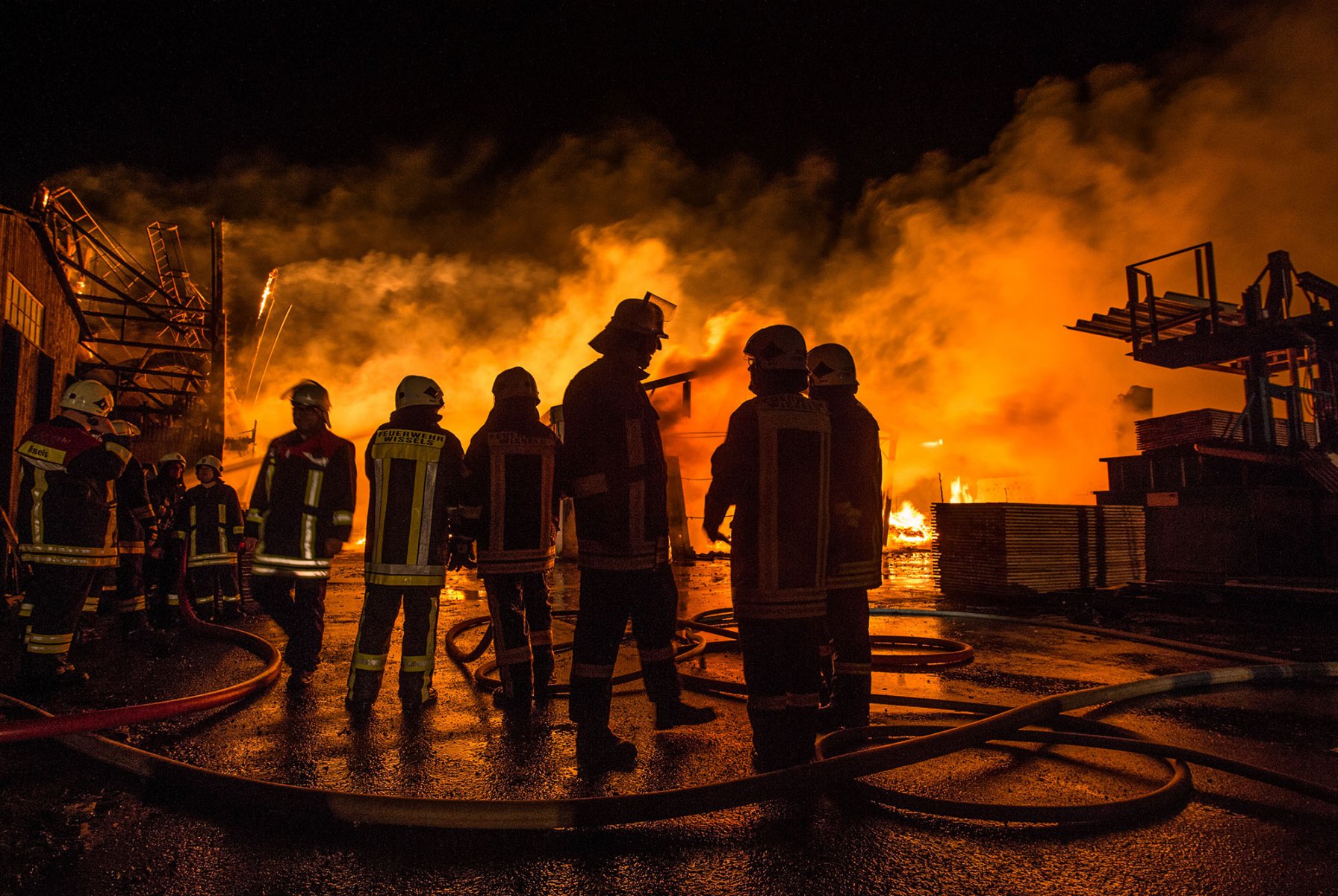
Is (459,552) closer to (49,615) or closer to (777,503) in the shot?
(777,503)

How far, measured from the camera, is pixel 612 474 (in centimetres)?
334

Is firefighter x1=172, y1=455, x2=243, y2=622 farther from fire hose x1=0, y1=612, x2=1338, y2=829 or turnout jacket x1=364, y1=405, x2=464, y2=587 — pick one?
fire hose x1=0, y1=612, x2=1338, y2=829

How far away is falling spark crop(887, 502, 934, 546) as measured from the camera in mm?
25531

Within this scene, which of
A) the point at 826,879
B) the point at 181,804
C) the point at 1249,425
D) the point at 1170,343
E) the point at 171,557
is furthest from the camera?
the point at 1170,343

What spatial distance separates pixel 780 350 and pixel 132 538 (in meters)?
6.88

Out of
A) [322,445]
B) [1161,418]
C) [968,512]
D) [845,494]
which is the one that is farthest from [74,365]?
[1161,418]

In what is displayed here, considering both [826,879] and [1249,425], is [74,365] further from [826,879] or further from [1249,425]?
[1249,425]

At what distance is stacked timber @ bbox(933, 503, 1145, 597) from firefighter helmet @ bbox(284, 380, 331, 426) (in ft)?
28.0

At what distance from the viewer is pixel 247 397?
26.6m

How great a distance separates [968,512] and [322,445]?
28.4 ft

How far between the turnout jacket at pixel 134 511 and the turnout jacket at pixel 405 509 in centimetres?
283

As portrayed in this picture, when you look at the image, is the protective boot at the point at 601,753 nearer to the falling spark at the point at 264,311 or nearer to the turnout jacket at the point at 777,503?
the turnout jacket at the point at 777,503

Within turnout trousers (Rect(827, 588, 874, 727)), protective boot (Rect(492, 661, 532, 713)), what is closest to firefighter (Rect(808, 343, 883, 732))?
turnout trousers (Rect(827, 588, 874, 727))

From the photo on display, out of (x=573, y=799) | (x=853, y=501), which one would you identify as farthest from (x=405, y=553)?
(x=853, y=501)
